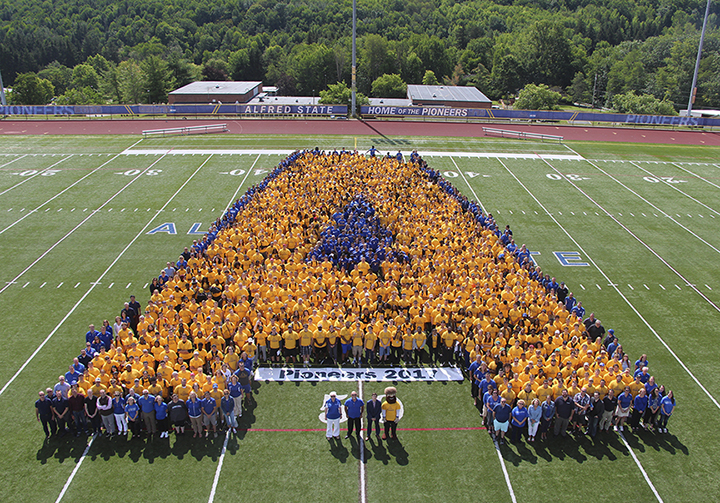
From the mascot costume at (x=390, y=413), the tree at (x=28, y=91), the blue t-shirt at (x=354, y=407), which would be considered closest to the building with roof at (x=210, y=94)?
the tree at (x=28, y=91)

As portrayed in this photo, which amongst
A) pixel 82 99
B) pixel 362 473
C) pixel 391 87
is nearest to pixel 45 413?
pixel 362 473

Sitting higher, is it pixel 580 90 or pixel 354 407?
pixel 580 90

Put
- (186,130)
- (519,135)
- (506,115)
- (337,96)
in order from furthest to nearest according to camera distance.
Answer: (337,96) → (506,115) → (519,135) → (186,130)

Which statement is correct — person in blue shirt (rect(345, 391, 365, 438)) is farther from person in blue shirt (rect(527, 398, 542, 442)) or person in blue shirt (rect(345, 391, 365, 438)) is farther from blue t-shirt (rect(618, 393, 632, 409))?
blue t-shirt (rect(618, 393, 632, 409))

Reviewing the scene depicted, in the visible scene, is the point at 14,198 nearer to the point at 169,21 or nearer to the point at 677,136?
the point at 677,136

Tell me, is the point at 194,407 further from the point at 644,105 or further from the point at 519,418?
the point at 644,105

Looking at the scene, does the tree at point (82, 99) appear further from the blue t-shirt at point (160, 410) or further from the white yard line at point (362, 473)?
the white yard line at point (362, 473)
